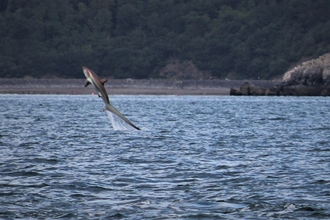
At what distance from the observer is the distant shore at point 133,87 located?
180500mm

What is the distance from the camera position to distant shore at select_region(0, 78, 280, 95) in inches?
7106

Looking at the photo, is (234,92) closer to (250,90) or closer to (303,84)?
(250,90)

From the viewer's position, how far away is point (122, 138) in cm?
4206

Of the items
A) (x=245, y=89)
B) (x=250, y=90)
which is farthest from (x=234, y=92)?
(x=250, y=90)

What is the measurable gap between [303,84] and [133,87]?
41626 millimetres

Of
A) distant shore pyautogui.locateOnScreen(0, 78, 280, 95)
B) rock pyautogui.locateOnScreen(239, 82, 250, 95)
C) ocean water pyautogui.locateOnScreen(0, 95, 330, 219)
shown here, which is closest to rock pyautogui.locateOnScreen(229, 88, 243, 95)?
rock pyautogui.locateOnScreen(239, 82, 250, 95)

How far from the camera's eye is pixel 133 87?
186m

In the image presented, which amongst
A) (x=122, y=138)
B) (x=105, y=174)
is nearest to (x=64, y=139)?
(x=122, y=138)

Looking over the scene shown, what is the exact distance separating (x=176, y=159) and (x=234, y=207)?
34.9ft

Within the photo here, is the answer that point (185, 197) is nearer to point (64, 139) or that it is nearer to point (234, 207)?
point (234, 207)

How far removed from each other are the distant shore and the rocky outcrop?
55.4ft

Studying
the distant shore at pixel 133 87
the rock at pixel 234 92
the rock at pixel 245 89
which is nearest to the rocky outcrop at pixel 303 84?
the rock at pixel 245 89

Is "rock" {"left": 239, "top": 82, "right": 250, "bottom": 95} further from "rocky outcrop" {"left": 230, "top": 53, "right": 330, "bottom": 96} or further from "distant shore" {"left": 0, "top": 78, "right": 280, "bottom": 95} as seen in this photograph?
"distant shore" {"left": 0, "top": 78, "right": 280, "bottom": 95}

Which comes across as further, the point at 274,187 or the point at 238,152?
the point at 238,152
